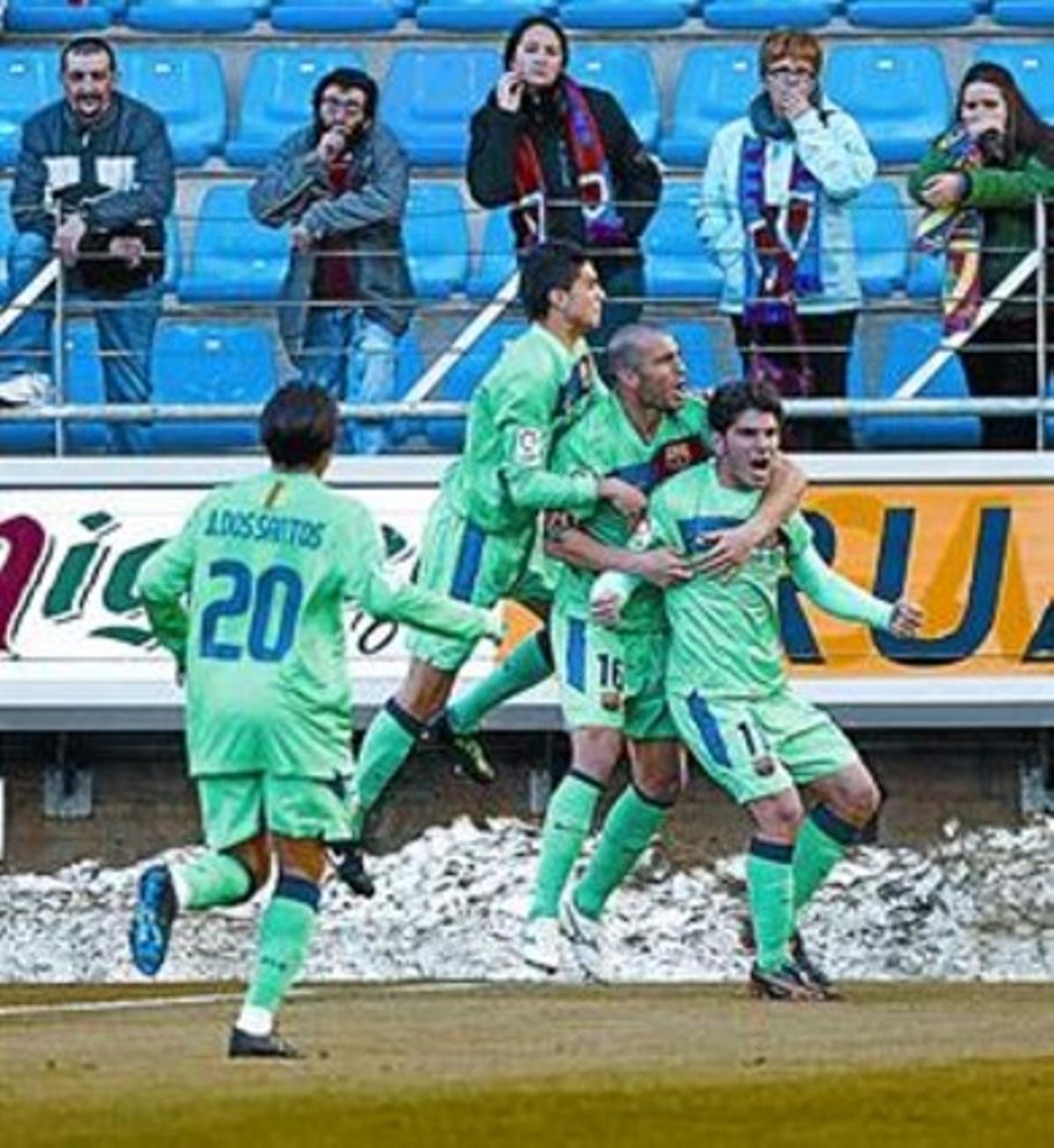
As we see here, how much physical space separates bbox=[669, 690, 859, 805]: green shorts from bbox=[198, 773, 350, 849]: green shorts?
2730 millimetres

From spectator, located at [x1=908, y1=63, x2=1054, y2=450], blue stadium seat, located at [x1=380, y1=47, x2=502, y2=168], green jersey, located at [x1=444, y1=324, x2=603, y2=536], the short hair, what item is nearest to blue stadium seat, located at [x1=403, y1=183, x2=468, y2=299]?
blue stadium seat, located at [x1=380, y1=47, x2=502, y2=168]

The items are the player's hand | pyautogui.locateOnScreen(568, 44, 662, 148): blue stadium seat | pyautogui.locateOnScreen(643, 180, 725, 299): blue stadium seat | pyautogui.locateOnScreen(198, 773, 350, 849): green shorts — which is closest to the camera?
pyautogui.locateOnScreen(198, 773, 350, 849): green shorts

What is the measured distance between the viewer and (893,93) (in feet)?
73.9

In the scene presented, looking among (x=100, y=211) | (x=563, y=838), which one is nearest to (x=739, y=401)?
(x=563, y=838)

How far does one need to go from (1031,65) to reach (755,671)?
803 cm

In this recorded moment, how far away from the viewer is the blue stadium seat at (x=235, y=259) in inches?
840

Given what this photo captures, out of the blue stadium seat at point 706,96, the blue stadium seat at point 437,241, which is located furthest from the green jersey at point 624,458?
the blue stadium seat at point 706,96

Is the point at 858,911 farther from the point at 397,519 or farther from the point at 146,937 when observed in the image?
the point at 146,937

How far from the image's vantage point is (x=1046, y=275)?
19594 millimetres

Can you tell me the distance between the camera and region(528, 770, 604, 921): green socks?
15.7 m

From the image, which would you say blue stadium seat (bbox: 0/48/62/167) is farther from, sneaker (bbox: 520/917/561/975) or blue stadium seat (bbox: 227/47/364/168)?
sneaker (bbox: 520/917/561/975)

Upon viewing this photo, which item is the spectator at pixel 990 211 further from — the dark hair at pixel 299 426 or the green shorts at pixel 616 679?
the dark hair at pixel 299 426

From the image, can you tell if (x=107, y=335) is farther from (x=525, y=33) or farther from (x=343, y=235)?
(x=525, y=33)

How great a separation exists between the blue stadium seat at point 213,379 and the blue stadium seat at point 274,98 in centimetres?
161
